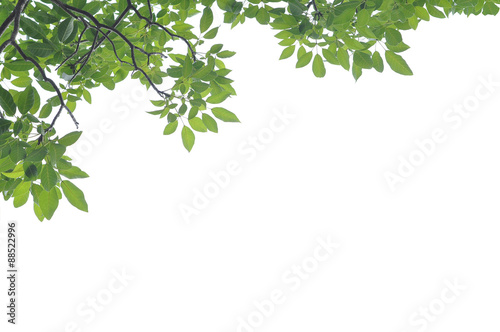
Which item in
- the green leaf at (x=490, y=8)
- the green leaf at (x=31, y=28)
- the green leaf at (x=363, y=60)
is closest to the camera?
the green leaf at (x=31, y=28)

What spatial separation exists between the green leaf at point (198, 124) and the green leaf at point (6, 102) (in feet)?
2.24

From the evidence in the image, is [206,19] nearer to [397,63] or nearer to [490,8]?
[397,63]

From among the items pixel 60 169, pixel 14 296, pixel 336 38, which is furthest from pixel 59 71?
pixel 14 296

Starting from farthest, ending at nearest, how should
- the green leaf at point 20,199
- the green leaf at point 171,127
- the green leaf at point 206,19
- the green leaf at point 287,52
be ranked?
the green leaf at point 287,52 < the green leaf at point 206,19 < the green leaf at point 171,127 < the green leaf at point 20,199

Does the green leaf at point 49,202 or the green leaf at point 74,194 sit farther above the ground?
the green leaf at point 74,194

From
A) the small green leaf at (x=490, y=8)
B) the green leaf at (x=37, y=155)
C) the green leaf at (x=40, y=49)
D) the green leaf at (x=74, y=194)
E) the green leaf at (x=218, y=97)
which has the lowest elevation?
the green leaf at (x=74, y=194)

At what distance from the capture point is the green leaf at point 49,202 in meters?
1.37

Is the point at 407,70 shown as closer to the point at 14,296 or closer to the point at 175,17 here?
the point at 175,17

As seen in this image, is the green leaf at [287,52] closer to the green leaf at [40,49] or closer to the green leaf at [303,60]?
the green leaf at [303,60]

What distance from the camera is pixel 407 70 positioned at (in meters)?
1.62

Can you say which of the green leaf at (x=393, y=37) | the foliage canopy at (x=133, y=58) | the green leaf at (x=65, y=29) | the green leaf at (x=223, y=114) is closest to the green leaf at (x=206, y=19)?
the foliage canopy at (x=133, y=58)

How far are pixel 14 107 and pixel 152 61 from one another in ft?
3.68

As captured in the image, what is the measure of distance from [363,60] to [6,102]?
1349 millimetres

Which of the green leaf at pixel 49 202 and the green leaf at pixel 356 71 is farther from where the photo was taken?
the green leaf at pixel 356 71
